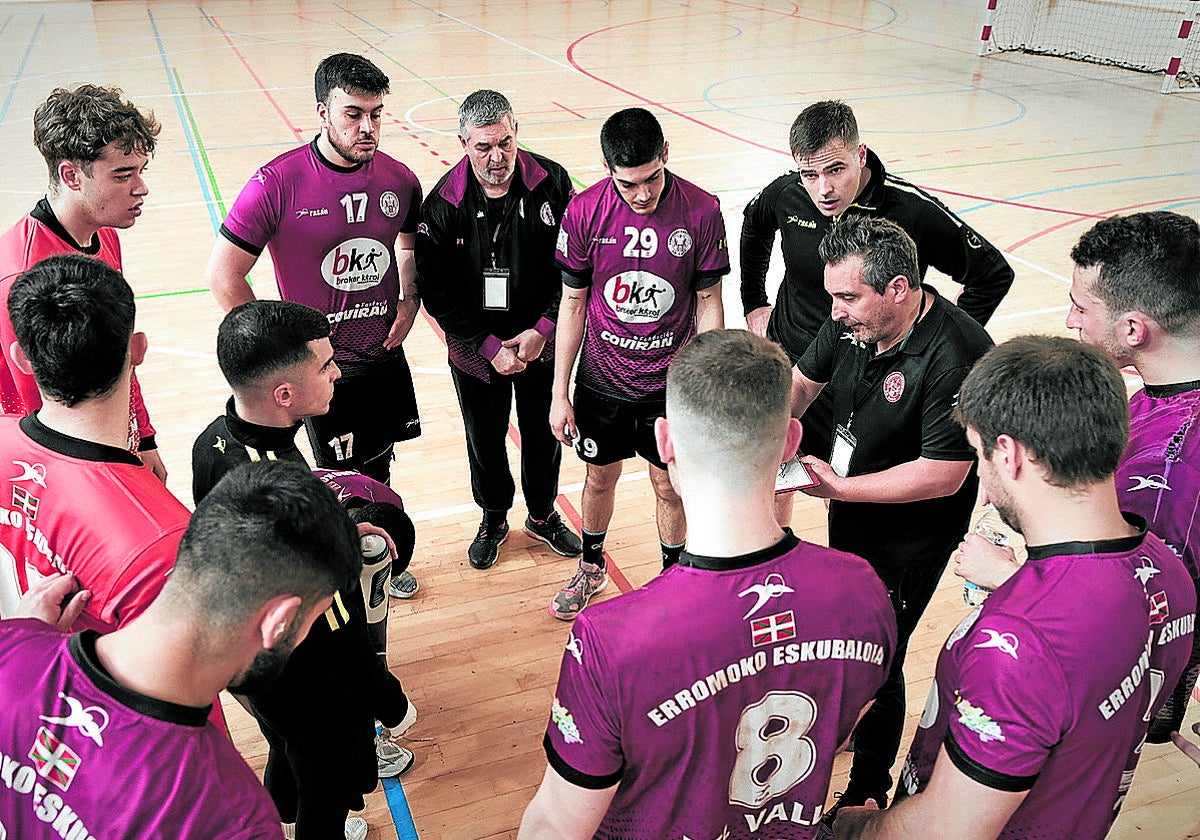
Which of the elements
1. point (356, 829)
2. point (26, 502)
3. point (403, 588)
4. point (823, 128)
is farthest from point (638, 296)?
point (26, 502)

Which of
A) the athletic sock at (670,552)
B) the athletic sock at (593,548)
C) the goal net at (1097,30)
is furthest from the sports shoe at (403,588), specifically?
the goal net at (1097,30)

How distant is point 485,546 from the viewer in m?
5.11

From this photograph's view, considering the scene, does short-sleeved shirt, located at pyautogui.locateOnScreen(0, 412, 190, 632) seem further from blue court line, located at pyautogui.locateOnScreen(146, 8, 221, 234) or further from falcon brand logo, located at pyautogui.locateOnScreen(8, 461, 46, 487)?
blue court line, located at pyautogui.locateOnScreen(146, 8, 221, 234)

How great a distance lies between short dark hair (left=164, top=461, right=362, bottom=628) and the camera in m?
1.77

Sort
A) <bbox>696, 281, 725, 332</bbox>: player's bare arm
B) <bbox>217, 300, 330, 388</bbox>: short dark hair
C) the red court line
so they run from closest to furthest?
<bbox>217, 300, 330, 388</bbox>: short dark hair, <bbox>696, 281, 725, 332</bbox>: player's bare arm, the red court line

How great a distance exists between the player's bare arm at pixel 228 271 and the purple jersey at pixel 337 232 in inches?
1.9

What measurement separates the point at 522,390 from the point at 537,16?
2130 cm

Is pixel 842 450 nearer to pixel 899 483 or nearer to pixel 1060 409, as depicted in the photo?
pixel 899 483

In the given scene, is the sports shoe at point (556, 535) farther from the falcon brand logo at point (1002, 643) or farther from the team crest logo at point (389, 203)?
the falcon brand logo at point (1002, 643)

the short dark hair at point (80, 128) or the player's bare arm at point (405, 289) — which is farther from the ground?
the short dark hair at point (80, 128)

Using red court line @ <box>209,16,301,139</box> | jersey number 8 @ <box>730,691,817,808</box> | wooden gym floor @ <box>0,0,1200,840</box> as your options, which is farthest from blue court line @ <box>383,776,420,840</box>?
red court line @ <box>209,16,301,139</box>

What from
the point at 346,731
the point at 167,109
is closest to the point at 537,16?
the point at 167,109

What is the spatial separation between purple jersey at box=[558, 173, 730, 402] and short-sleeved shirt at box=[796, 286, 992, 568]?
85 centimetres

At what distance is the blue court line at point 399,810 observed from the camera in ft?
11.6
